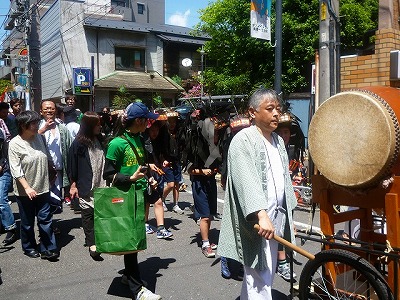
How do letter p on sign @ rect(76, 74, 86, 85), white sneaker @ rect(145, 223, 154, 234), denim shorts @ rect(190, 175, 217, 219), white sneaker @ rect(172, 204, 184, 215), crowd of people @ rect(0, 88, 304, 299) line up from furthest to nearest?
letter p on sign @ rect(76, 74, 86, 85), white sneaker @ rect(172, 204, 184, 215), white sneaker @ rect(145, 223, 154, 234), denim shorts @ rect(190, 175, 217, 219), crowd of people @ rect(0, 88, 304, 299)

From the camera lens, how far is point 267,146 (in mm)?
2990

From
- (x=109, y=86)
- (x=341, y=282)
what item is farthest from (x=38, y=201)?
(x=109, y=86)

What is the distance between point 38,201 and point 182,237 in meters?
1.95

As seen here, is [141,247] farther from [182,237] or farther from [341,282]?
[182,237]

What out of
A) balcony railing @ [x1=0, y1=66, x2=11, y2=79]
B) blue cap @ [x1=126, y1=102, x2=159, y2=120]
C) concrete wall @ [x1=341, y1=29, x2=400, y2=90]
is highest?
balcony railing @ [x1=0, y1=66, x2=11, y2=79]

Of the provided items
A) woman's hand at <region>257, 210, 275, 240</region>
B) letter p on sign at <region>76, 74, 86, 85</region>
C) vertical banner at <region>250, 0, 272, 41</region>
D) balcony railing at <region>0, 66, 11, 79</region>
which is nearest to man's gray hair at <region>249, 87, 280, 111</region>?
woman's hand at <region>257, 210, 275, 240</region>

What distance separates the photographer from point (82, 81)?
22.1m

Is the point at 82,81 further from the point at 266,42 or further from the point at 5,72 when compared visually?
the point at 5,72

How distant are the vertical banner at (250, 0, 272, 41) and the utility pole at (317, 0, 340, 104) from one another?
5.24ft

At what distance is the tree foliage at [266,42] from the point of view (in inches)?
634

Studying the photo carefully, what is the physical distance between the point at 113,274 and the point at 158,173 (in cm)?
115

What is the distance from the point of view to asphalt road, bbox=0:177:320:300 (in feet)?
13.1

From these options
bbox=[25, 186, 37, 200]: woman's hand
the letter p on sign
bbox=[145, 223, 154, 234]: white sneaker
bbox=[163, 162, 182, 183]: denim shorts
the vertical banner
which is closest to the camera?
bbox=[25, 186, 37, 200]: woman's hand

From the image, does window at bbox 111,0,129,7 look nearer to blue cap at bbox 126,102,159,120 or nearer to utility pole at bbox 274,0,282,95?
utility pole at bbox 274,0,282,95
